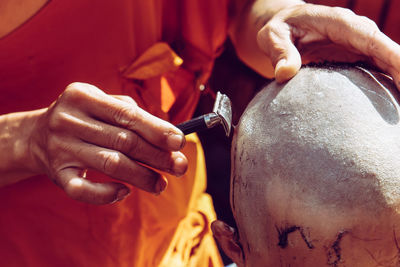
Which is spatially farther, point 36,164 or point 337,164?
point 36,164

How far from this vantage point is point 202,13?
1318 millimetres

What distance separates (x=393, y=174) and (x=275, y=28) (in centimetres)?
46

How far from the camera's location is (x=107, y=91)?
1187 millimetres

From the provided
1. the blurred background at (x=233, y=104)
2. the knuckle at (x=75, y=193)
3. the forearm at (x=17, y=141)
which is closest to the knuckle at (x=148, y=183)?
the knuckle at (x=75, y=193)

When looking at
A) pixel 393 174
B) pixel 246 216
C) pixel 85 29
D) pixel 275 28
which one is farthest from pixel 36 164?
pixel 393 174

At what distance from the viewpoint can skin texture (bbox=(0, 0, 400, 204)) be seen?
2.75ft

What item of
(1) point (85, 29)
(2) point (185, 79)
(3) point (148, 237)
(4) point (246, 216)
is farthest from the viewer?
(2) point (185, 79)

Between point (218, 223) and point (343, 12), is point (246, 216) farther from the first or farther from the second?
point (343, 12)

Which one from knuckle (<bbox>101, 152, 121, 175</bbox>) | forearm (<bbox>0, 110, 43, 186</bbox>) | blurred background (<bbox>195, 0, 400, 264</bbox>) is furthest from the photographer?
blurred background (<bbox>195, 0, 400, 264</bbox>)

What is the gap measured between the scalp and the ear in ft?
0.17

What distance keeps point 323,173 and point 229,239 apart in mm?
290

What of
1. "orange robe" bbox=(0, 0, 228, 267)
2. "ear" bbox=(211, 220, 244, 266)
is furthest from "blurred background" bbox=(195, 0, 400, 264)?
"ear" bbox=(211, 220, 244, 266)

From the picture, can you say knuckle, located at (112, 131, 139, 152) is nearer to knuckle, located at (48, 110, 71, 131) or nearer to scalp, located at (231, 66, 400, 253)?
knuckle, located at (48, 110, 71, 131)

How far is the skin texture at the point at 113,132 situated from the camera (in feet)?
2.75
